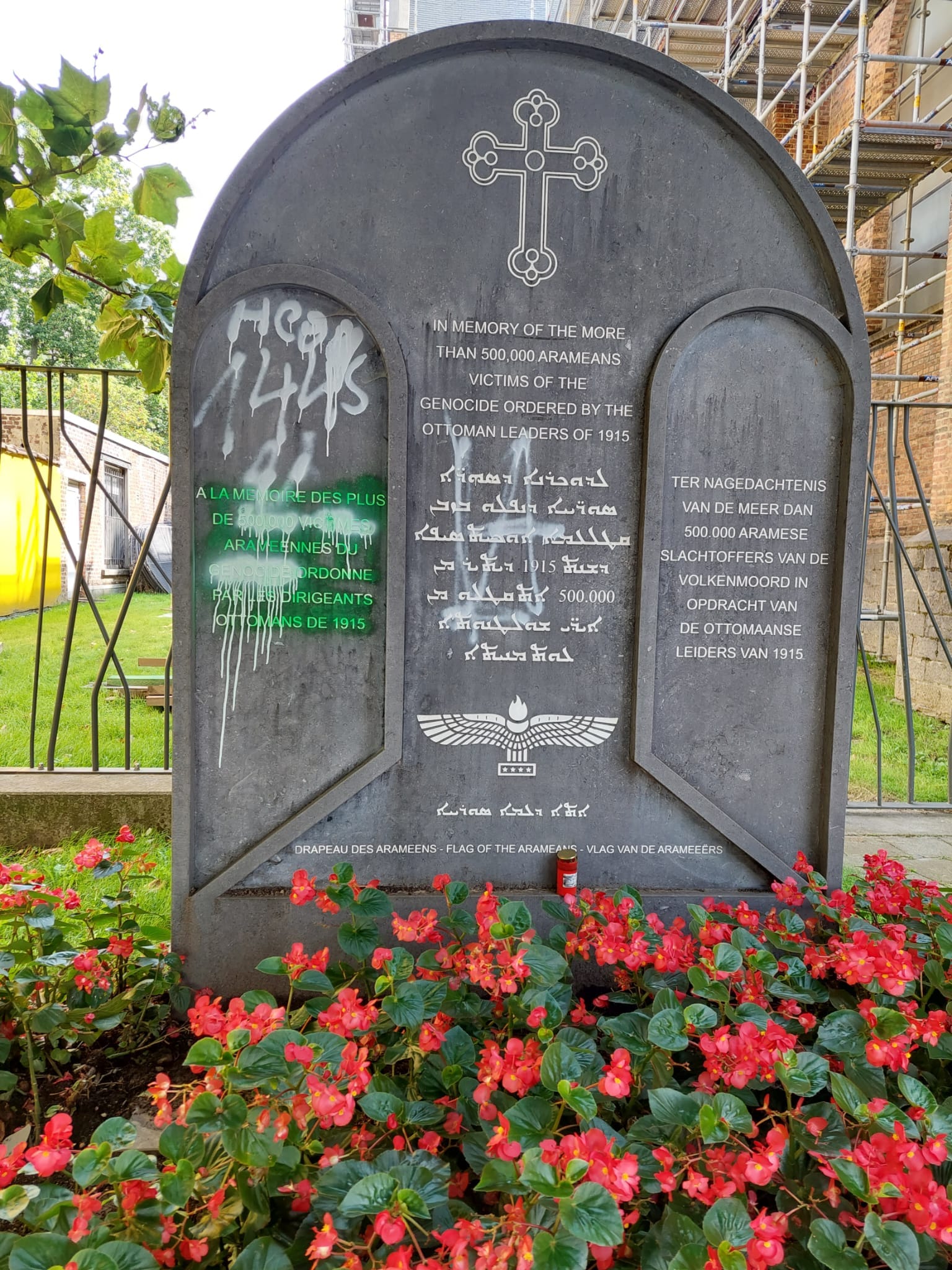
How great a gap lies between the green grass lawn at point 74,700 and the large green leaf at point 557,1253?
12.4 ft

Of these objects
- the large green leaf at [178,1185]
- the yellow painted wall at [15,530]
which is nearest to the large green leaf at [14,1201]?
the large green leaf at [178,1185]

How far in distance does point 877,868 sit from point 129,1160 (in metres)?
2.17

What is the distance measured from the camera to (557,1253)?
3.62 ft

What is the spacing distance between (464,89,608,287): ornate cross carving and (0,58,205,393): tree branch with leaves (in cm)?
108

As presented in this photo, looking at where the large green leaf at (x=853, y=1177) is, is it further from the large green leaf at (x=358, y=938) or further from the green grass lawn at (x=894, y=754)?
the green grass lawn at (x=894, y=754)

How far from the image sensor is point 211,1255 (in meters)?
1.32

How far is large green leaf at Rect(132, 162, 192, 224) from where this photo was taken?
2.55 metres

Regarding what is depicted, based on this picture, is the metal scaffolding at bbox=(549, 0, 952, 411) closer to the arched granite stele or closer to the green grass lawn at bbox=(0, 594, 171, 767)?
the arched granite stele

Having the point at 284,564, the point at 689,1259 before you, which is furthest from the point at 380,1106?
the point at 284,564

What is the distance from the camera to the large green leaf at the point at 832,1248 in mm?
1174

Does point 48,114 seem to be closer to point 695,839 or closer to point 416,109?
point 416,109

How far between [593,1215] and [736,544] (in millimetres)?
1781

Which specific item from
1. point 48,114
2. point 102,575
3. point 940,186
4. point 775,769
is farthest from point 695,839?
point 102,575

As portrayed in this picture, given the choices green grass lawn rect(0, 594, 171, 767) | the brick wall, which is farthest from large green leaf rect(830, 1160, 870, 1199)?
the brick wall
